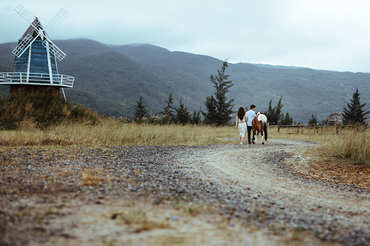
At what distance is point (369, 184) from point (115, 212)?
688cm

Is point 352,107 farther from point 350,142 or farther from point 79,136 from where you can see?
point 79,136

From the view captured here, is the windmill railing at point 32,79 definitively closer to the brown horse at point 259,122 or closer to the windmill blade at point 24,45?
the windmill blade at point 24,45

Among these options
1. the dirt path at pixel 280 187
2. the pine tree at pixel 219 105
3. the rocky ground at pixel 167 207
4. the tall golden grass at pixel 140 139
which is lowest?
the dirt path at pixel 280 187

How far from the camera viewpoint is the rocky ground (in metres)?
2.91

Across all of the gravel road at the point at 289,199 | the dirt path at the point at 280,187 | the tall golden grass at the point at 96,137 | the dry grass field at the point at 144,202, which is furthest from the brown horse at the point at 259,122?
the gravel road at the point at 289,199

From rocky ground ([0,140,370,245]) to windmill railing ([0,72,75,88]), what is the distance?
89.5 ft

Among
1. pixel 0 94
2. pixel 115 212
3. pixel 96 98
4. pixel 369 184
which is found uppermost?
pixel 96 98

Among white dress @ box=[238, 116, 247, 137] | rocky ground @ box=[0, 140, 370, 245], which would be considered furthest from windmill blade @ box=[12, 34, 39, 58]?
rocky ground @ box=[0, 140, 370, 245]

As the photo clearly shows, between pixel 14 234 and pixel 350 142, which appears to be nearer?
pixel 14 234

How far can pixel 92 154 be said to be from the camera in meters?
9.00

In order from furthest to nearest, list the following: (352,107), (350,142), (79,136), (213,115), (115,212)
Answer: (352,107)
(213,115)
(79,136)
(350,142)
(115,212)

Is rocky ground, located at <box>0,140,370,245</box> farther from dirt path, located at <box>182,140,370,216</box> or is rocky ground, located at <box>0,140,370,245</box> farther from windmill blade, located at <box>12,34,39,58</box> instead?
windmill blade, located at <box>12,34,39,58</box>

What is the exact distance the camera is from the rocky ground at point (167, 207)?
2.91 m

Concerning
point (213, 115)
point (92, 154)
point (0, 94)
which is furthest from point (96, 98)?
point (92, 154)
